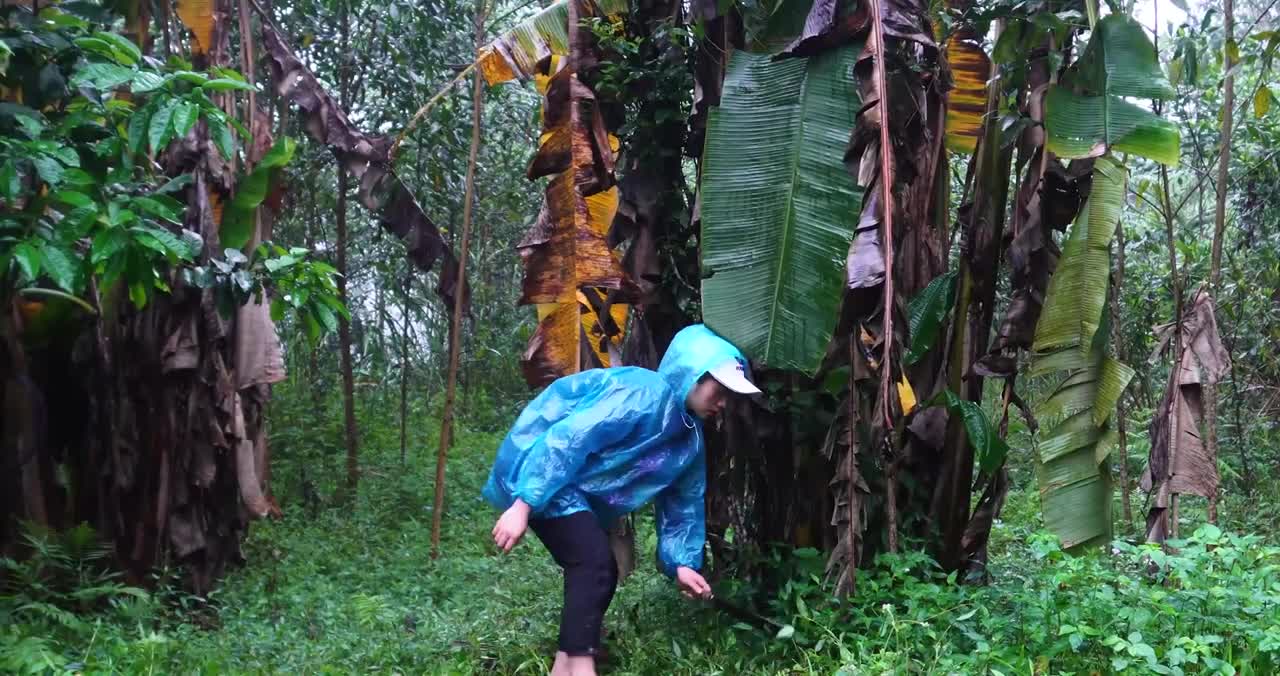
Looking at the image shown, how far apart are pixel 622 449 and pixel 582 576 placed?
44 cm

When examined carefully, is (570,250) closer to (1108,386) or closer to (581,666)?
(581,666)

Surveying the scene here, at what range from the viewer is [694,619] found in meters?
4.46

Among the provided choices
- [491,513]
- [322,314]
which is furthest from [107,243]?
[491,513]

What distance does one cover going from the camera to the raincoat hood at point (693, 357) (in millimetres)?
3604

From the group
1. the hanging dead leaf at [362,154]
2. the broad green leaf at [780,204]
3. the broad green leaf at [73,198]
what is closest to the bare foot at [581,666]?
the broad green leaf at [780,204]

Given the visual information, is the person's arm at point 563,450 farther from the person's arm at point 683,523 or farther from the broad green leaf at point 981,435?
the broad green leaf at point 981,435

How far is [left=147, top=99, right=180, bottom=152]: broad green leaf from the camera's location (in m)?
3.56

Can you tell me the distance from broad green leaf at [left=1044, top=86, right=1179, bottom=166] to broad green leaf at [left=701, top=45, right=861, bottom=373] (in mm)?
758

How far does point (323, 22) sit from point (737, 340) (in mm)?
6296

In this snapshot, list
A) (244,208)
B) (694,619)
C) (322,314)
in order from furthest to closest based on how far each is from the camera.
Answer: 1. (244,208)
2. (322,314)
3. (694,619)

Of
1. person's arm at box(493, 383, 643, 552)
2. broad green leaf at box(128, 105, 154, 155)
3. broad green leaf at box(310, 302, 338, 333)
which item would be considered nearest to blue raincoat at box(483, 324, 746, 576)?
person's arm at box(493, 383, 643, 552)

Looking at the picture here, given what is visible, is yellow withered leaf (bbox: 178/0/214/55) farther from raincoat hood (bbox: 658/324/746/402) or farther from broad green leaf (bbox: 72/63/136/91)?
raincoat hood (bbox: 658/324/746/402)

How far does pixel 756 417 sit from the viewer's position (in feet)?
14.5

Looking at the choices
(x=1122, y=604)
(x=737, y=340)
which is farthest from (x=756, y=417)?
(x=1122, y=604)
